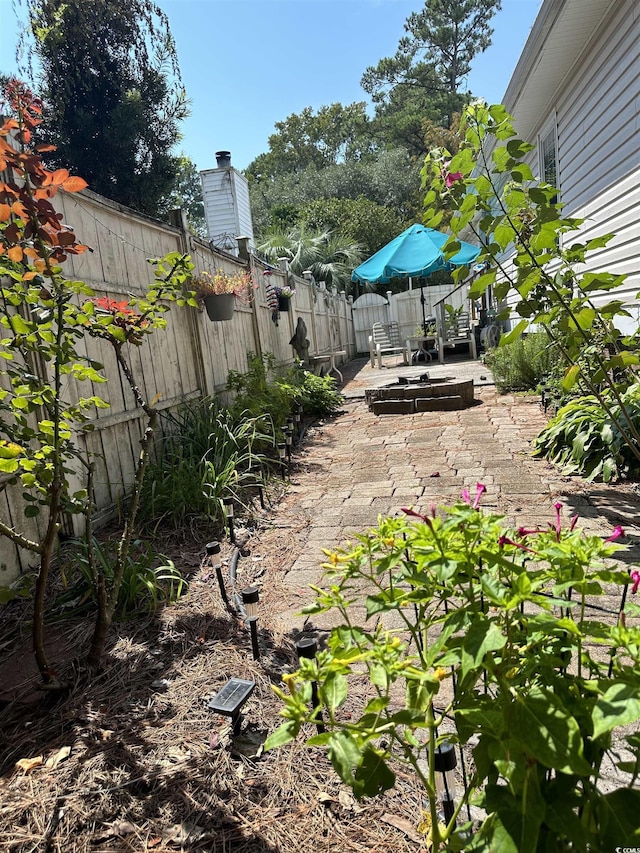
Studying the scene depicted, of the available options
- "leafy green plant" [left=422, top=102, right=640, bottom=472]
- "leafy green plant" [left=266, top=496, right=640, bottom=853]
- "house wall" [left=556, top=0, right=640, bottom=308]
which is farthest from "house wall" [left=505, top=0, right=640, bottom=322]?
"leafy green plant" [left=266, top=496, right=640, bottom=853]

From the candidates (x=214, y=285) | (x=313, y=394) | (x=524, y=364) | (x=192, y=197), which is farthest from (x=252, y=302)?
(x=192, y=197)

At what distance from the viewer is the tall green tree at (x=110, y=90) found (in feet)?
47.5

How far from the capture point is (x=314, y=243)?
66.3 feet

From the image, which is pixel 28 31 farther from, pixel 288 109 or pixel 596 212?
pixel 288 109

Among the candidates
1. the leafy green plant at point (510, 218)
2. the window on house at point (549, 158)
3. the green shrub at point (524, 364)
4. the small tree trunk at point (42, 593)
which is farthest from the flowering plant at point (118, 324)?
the window on house at point (549, 158)

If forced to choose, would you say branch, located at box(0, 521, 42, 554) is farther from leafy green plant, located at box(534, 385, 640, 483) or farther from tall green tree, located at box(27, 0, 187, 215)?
tall green tree, located at box(27, 0, 187, 215)

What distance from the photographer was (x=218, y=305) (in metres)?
5.24

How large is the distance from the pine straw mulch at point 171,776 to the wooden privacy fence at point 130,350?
2.87 ft

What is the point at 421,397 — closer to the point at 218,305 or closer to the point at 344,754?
the point at 218,305

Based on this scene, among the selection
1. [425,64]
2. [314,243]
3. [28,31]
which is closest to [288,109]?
[425,64]

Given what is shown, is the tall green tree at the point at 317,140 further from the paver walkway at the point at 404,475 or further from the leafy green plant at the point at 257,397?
the leafy green plant at the point at 257,397

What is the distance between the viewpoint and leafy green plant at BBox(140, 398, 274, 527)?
11.8 ft

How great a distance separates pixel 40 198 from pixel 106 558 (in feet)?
5.96

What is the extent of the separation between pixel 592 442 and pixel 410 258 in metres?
7.40
